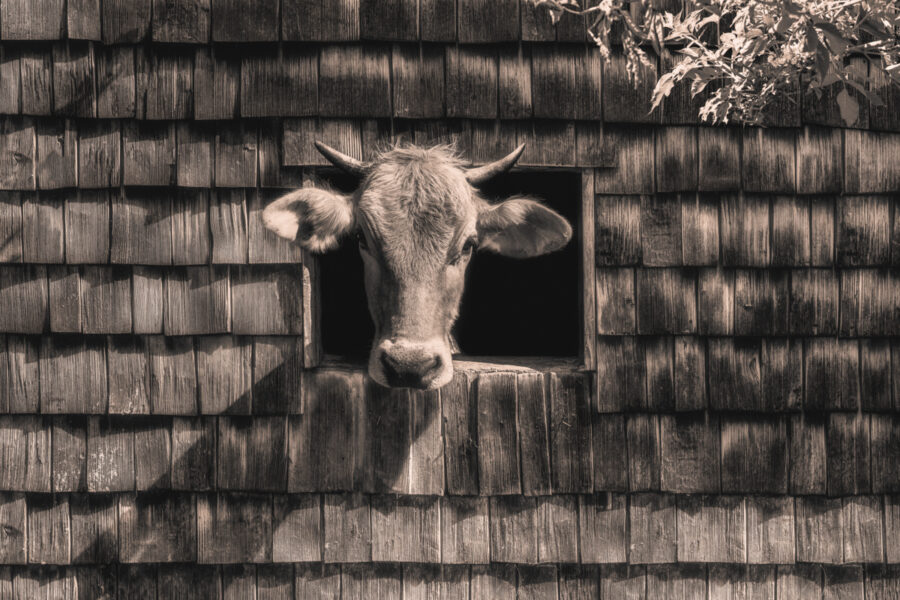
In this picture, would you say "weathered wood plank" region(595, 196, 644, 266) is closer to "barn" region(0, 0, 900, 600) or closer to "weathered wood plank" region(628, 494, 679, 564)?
"barn" region(0, 0, 900, 600)

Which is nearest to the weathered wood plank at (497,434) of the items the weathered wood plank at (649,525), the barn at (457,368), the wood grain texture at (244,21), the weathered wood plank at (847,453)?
the barn at (457,368)

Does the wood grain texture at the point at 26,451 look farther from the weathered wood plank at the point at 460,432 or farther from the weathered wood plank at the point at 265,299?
the weathered wood plank at the point at 460,432

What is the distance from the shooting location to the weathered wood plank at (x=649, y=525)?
157 inches

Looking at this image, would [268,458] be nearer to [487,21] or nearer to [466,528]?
[466,528]

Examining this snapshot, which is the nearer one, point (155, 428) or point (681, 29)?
point (681, 29)

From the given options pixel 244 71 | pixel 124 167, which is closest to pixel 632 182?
pixel 244 71

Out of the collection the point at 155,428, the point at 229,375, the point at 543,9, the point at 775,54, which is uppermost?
the point at 543,9

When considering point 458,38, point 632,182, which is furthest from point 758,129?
point 458,38

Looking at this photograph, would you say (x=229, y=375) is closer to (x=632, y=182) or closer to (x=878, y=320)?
(x=632, y=182)

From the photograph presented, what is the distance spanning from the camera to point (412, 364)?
3.41 metres

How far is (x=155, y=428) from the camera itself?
4008mm

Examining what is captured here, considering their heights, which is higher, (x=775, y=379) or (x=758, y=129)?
(x=758, y=129)

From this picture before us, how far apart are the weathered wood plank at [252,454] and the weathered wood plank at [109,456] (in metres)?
0.42

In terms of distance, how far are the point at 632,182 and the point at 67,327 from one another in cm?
267
